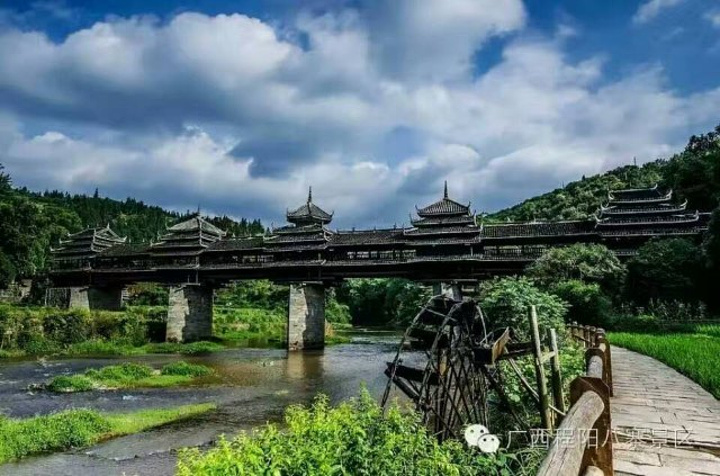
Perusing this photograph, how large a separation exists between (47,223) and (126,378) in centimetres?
3946

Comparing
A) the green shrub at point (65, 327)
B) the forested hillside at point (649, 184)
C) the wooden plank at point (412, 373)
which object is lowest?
the green shrub at point (65, 327)

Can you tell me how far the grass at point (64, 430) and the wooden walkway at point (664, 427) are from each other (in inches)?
465

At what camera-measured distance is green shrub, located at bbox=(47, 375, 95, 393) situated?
1955 centimetres

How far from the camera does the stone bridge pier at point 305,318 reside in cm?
3562

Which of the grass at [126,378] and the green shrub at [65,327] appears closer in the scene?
the grass at [126,378]

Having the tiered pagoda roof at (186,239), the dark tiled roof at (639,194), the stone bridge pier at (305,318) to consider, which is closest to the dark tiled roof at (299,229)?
the stone bridge pier at (305,318)

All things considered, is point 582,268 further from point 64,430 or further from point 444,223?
point 64,430

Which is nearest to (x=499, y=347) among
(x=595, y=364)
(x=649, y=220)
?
(x=595, y=364)

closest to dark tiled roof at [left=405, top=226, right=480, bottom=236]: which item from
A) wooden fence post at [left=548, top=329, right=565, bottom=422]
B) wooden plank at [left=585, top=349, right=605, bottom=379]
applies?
wooden fence post at [left=548, top=329, right=565, bottom=422]

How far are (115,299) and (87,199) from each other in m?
97.5

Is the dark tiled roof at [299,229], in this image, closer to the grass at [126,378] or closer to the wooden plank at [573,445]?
the grass at [126,378]

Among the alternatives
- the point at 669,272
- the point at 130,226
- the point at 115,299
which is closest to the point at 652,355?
the point at 669,272

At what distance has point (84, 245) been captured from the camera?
47375mm

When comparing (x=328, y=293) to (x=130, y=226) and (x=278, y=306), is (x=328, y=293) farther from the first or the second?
(x=130, y=226)
